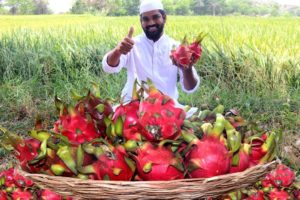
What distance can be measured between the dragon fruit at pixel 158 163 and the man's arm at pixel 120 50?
1.08 m

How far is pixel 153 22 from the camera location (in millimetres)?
2646

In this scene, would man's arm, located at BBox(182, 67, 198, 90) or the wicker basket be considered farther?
man's arm, located at BBox(182, 67, 198, 90)

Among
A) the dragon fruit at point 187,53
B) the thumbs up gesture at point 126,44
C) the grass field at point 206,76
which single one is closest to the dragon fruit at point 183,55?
the dragon fruit at point 187,53

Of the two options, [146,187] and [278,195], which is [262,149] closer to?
[278,195]

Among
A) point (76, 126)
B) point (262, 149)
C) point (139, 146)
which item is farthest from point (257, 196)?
point (76, 126)

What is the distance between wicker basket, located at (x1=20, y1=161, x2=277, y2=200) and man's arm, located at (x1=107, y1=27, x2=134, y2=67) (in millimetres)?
1105

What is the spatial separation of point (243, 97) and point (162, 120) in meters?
3.29

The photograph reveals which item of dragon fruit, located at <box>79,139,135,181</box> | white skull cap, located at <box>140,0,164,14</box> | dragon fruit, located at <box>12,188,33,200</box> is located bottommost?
dragon fruit, located at <box>12,188,33,200</box>

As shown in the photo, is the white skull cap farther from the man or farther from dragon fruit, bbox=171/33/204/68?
dragon fruit, bbox=171/33/204/68

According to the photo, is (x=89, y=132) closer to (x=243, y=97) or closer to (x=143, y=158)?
(x=143, y=158)

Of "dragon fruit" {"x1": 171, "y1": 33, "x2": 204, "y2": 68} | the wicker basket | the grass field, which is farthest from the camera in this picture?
the grass field

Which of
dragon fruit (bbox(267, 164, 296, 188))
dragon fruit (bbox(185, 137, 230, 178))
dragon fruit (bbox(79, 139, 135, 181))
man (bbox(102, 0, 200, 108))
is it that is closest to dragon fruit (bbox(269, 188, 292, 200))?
dragon fruit (bbox(267, 164, 296, 188))

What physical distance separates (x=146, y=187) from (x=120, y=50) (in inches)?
48.1

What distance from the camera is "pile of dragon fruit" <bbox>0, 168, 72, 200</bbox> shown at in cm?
138
